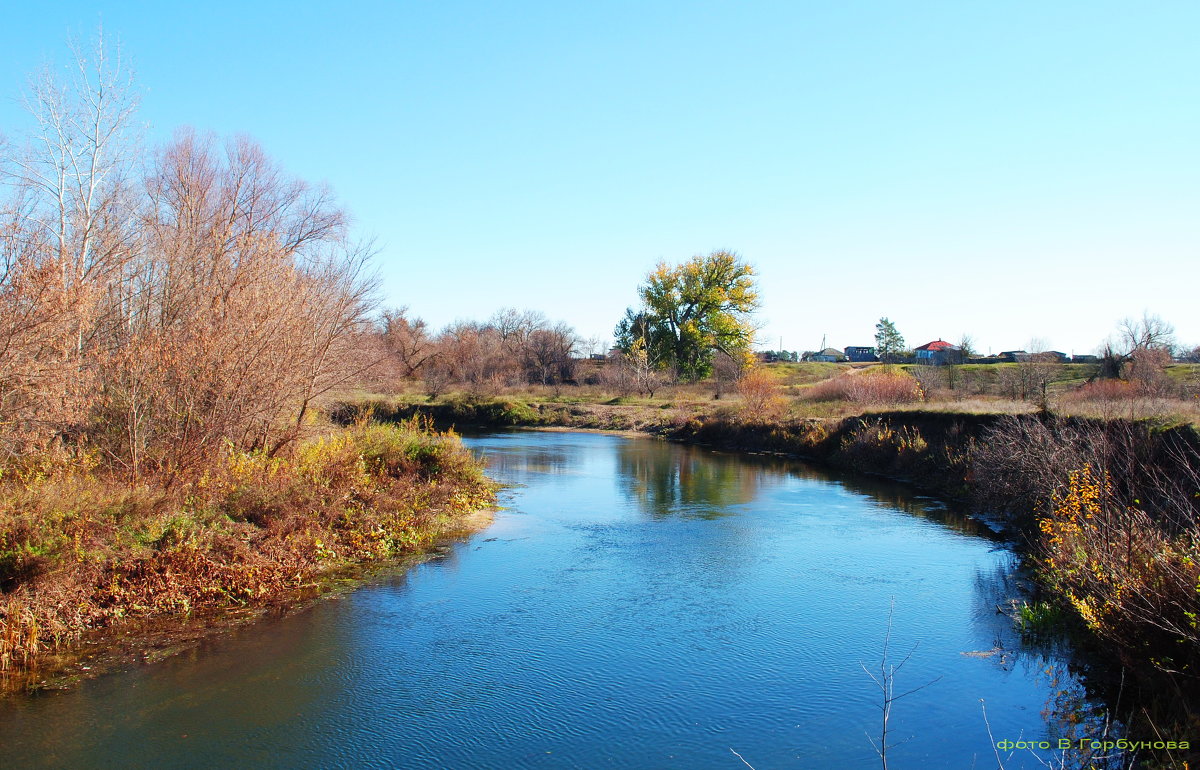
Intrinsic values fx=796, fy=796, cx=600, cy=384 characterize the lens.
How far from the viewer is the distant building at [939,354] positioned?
62.5 metres

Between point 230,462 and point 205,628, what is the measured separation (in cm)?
387

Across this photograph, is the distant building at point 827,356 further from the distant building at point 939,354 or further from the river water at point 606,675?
the river water at point 606,675

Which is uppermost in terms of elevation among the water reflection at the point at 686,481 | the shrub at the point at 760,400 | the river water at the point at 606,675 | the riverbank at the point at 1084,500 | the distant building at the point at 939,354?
the distant building at the point at 939,354

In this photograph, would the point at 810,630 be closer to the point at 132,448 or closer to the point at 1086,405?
the point at 132,448

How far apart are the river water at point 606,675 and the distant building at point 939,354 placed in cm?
5071

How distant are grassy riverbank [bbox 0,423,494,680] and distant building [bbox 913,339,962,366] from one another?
2070 inches

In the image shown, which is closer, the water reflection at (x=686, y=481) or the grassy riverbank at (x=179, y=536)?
the grassy riverbank at (x=179, y=536)

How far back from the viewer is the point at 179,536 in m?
10.1

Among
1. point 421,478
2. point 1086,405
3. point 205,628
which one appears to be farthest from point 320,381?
point 1086,405

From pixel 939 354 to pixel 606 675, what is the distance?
7502 centimetres

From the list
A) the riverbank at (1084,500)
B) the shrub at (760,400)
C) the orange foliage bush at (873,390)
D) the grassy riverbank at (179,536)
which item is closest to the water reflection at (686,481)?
the riverbank at (1084,500)

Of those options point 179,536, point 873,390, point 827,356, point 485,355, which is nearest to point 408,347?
point 485,355

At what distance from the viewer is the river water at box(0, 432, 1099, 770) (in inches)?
278

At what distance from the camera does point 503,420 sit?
45.8m
